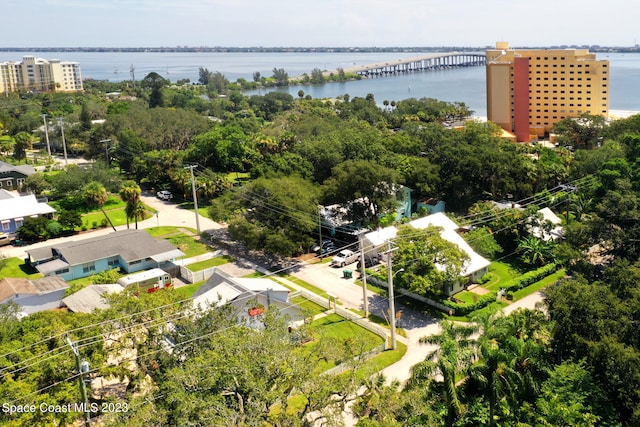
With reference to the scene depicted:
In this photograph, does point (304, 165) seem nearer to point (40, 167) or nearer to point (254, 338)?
point (254, 338)

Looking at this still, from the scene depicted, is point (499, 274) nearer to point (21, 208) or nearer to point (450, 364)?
point (450, 364)

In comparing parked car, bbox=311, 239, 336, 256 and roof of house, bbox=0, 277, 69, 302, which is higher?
roof of house, bbox=0, 277, 69, 302

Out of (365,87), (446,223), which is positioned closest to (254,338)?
(446,223)

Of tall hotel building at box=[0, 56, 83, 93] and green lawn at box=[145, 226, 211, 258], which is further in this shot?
tall hotel building at box=[0, 56, 83, 93]

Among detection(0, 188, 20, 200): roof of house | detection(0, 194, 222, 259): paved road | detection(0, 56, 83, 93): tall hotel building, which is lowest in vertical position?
detection(0, 194, 222, 259): paved road

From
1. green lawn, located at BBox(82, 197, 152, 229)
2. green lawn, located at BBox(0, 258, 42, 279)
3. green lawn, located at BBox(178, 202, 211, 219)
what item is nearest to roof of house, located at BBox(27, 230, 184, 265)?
green lawn, located at BBox(0, 258, 42, 279)

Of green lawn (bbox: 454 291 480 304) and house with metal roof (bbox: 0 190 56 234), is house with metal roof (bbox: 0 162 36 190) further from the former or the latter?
green lawn (bbox: 454 291 480 304)

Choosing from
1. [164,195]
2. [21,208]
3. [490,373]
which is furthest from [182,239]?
[490,373]
